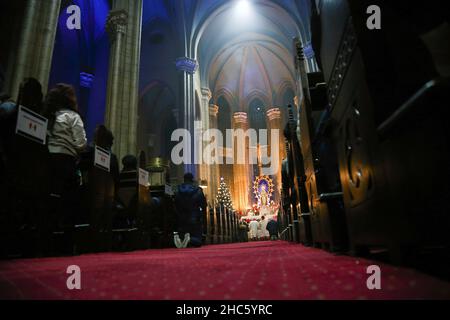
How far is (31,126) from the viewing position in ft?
7.36

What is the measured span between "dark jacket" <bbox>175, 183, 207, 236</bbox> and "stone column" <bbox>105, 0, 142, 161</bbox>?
2018 mm

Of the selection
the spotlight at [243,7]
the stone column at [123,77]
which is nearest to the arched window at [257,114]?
the spotlight at [243,7]

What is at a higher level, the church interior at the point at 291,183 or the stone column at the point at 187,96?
the stone column at the point at 187,96

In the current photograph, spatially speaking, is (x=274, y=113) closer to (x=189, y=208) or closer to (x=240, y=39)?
(x=240, y=39)

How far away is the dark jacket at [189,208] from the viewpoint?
182 inches

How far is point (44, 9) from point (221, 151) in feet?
51.9

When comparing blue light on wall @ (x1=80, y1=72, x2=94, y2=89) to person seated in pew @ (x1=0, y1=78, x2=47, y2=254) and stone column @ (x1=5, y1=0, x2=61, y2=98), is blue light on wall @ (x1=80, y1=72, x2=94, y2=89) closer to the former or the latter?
stone column @ (x1=5, y1=0, x2=61, y2=98)

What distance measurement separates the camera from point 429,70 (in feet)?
3.27

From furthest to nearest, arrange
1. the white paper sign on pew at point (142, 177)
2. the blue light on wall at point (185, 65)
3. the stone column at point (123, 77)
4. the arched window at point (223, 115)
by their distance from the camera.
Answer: the arched window at point (223, 115) < the blue light on wall at point (185, 65) < the stone column at point (123, 77) < the white paper sign on pew at point (142, 177)

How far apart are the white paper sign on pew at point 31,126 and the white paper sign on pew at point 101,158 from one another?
617 millimetres

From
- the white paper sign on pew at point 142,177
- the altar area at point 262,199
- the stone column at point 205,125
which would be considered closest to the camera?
the white paper sign on pew at point 142,177

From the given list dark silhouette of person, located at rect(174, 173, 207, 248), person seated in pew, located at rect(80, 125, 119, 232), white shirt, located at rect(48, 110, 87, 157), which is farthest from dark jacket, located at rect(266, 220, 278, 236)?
white shirt, located at rect(48, 110, 87, 157)

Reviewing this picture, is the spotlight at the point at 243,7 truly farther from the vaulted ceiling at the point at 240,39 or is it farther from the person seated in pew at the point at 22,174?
the person seated in pew at the point at 22,174
